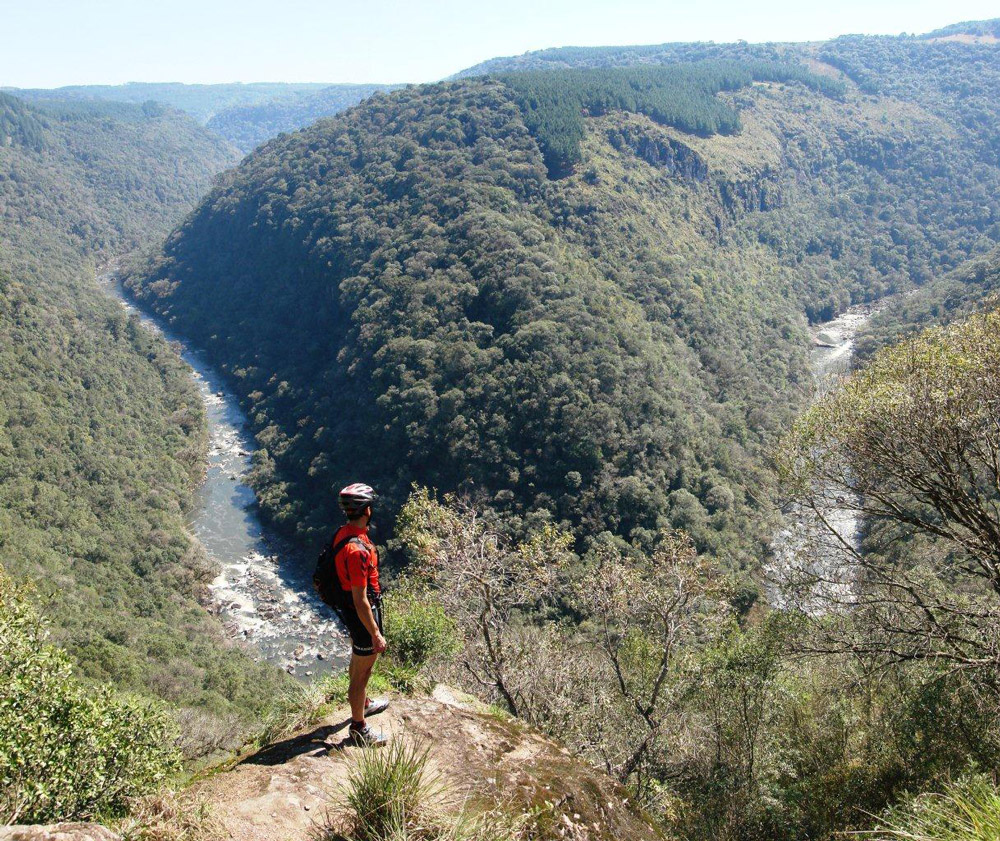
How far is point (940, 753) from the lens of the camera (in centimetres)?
1052

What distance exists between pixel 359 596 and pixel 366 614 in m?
0.19

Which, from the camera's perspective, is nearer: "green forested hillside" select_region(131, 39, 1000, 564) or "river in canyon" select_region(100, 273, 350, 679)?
"river in canyon" select_region(100, 273, 350, 679)

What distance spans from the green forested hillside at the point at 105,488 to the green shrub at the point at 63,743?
28.0ft

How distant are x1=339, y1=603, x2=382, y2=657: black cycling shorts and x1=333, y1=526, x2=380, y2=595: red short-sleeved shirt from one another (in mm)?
292

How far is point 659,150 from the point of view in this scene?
302 feet

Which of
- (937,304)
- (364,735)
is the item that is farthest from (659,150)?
(364,735)

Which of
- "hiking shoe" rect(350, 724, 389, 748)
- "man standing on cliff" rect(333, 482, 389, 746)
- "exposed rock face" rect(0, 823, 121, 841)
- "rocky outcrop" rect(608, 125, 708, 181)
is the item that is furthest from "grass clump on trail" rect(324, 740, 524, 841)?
"rocky outcrop" rect(608, 125, 708, 181)

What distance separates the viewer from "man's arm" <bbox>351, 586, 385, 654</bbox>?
566 centimetres

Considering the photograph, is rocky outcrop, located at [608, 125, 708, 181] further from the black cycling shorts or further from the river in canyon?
the black cycling shorts

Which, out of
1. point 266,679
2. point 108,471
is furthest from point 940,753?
point 108,471

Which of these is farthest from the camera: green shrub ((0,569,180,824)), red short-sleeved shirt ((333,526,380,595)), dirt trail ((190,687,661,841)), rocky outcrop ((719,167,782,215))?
rocky outcrop ((719,167,782,215))

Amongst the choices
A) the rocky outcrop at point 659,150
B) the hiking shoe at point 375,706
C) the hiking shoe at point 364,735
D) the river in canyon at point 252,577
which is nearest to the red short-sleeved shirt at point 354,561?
the hiking shoe at point 364,735

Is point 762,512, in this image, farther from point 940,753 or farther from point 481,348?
point 940,753

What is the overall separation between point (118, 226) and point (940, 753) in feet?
570
